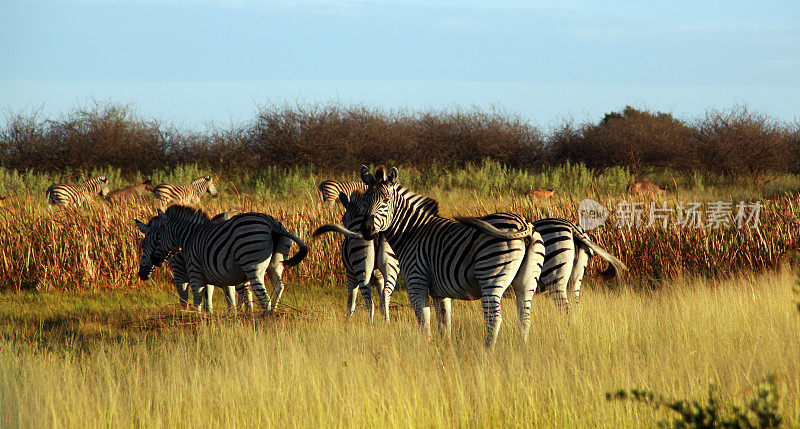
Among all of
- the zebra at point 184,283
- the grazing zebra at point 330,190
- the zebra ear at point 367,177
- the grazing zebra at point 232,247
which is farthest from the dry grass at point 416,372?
the grazing zebra at point 330,190

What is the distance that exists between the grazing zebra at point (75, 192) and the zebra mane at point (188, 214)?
41.8ft

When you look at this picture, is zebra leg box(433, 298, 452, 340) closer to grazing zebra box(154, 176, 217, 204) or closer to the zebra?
the zebra

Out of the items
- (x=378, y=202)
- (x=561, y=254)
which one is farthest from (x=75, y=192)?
(x=561, y=254)

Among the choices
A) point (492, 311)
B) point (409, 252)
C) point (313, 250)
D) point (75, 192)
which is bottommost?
point (492, 311)

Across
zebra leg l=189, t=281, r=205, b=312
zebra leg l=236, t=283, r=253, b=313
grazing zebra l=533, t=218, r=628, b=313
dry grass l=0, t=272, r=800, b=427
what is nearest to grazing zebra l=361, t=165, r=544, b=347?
dry grass l=0, t=272, r=800, b=427

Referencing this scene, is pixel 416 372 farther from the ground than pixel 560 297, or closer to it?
closer to it

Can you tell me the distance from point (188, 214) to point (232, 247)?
1.33 m

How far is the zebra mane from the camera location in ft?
28.9

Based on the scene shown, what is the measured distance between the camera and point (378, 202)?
21.2ft

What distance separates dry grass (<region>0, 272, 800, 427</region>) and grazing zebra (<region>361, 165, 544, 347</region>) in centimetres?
48

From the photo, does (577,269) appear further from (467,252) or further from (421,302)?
(421,302)

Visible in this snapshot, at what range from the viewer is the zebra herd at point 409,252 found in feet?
19.7

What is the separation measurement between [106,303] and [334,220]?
4332 millimetres

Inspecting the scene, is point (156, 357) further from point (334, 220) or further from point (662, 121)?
point (662, 121)
